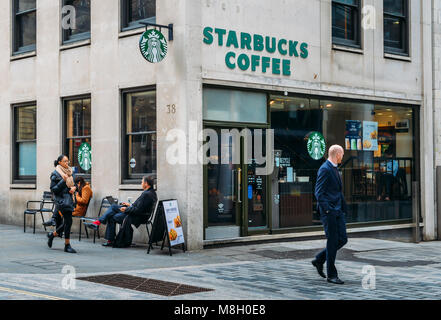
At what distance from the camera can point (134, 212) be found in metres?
13.4

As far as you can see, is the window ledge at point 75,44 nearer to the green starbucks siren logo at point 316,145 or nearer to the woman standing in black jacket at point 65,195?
the woman standing in black jacket at point 65,195

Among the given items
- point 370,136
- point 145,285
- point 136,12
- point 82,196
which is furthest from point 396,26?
point 145,285

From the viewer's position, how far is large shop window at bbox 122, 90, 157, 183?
572 inches

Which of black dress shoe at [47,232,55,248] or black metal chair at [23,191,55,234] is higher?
black metal chair at [23,191,55,234]

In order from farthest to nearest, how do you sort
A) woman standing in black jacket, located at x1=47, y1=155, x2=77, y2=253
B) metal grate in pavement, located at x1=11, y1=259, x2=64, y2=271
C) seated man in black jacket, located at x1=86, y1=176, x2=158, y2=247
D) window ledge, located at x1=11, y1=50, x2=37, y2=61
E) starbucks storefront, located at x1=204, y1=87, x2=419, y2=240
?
1. window ledge, located at x1=11, y1=50, x2=37, y2=61
2. starbucks storefront, located at x1=204, y1=87, x2=419, y2=240
3. seated man in black jacket, located at x1=86, y1=176, x2=158, y2=247
4. woman standing in black jacket, located at x1=47, y1=155, x2=77, y2=253
5. metal grate in pavement, located at x1=11, y1=259, x2=64, y2=271

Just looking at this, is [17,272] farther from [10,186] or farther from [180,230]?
[10,186]

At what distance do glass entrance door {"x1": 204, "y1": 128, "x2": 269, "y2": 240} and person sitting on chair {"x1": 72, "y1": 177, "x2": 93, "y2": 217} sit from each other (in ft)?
10.1

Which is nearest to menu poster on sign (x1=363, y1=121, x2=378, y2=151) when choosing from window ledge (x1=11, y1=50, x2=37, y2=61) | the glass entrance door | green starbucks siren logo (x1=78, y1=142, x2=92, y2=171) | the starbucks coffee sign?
the starbucks coffee sign

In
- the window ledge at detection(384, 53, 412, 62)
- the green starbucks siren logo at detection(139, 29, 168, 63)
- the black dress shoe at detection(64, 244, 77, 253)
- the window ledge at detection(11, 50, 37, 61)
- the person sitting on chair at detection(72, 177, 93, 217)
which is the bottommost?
the black dress shoe at detection(64, 244, 77, 253)

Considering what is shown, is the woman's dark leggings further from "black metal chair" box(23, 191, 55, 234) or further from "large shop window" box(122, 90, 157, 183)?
"black metal chair" box(23, 191, 55, 234)

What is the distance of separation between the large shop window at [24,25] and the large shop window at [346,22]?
7.79m

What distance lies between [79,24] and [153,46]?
3876 mm

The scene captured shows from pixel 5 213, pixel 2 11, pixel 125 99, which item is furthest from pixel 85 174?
pixel 2 11

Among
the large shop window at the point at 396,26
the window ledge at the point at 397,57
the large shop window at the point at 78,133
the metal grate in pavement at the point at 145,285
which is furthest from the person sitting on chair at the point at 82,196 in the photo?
the large shop window at the point at 396,26
